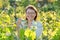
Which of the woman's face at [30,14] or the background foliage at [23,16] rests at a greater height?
the woman's face at [30,14]

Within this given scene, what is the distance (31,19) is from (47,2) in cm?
1205

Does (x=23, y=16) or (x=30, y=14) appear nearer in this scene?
(x=30, y=14)

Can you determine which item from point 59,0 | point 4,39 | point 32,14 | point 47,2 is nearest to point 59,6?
point 59,0

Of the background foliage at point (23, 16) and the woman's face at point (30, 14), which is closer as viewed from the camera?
the background foliage at point (23, 16)

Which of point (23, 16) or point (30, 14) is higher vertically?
point (30, 14)

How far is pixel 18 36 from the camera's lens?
238 centimetres

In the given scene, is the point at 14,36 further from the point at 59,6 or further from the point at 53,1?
the point at 53,1

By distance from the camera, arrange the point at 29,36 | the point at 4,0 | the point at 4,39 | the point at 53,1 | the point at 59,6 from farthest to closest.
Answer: the point at 53,1, the point at 59,6, the point at 4,0, the point at 4,39, the point at 29,36

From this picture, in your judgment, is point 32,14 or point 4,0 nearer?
point 32,14

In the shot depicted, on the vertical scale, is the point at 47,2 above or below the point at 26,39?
below

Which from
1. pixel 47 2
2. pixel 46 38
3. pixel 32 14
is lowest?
pixel 47 2

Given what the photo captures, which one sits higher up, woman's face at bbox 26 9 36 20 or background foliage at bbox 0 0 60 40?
woman's face at bbox 26 9 36 20

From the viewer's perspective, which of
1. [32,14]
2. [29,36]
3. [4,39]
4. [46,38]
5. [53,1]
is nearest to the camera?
[29,36]

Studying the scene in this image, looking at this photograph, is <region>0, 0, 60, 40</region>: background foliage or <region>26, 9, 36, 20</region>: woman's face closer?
<region>0, 0, 60, 40</region>: background foliage
